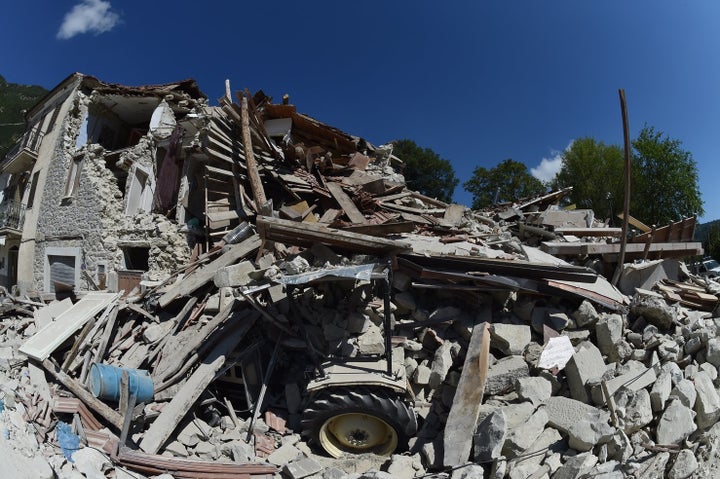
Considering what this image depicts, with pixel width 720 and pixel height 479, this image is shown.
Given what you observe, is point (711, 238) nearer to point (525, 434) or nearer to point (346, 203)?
point (346, 203)

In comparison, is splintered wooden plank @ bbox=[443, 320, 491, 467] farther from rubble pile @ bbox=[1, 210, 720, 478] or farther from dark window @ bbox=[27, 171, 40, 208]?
Answer: dark window @ bbox=[27, 171, 40, 208]

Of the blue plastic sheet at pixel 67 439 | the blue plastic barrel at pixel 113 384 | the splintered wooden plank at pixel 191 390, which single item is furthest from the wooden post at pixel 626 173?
the blue plastic sheet at pixel 67 439

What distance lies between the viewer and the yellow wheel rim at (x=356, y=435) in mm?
4211

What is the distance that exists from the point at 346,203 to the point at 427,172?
2856cm

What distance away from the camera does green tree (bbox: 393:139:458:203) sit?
117 feet

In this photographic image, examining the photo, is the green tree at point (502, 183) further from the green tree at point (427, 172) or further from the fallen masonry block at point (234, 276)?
the fallen masonry block at point (234, 276)

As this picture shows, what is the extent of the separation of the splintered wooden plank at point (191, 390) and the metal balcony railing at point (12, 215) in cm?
1799

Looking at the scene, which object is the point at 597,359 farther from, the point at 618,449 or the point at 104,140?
the point at 104,140

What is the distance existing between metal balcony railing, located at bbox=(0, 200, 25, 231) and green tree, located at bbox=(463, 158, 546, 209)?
3006cm

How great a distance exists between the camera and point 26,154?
1661cm

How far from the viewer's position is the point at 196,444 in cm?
439

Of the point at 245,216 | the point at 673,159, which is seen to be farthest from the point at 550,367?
the point at 673,159

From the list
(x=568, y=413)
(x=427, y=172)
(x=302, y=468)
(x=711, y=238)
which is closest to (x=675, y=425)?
(x=568, y=413)

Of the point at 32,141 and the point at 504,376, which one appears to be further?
the point at 32,141
